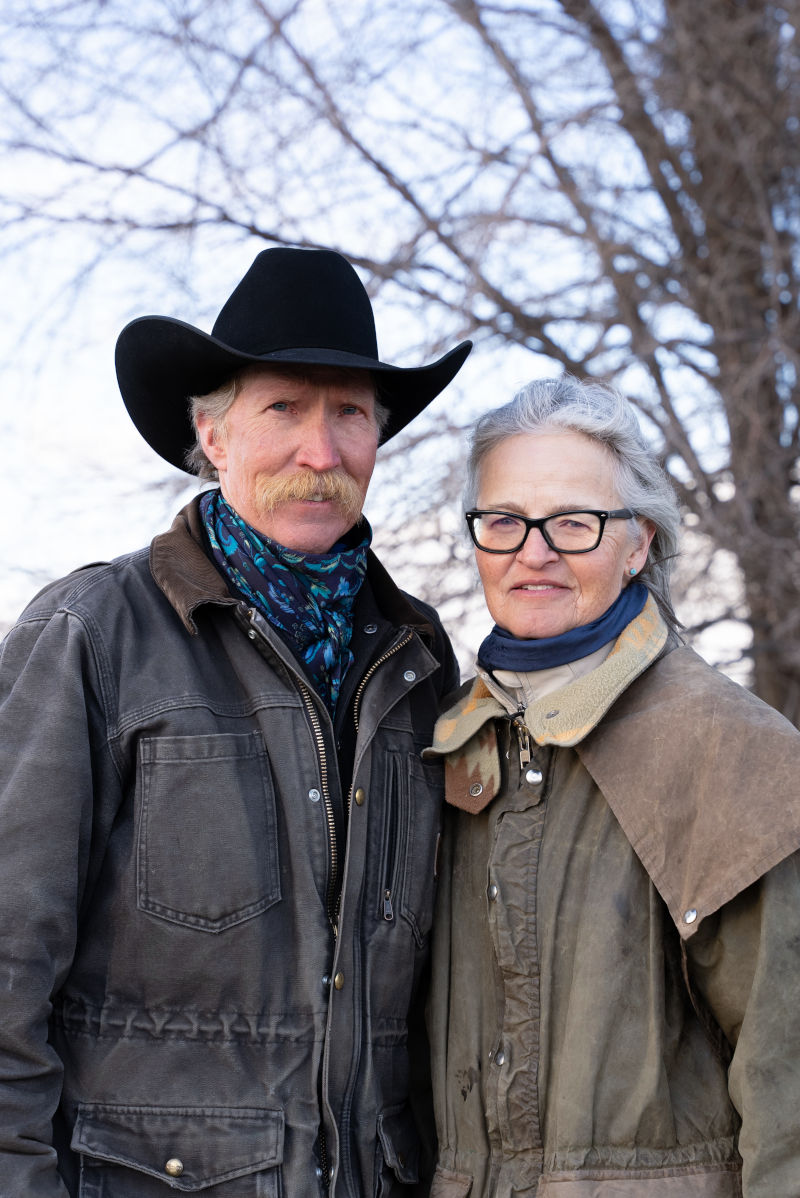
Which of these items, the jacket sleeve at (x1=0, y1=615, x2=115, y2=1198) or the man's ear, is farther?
the man's ear

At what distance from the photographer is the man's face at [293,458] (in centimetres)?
256

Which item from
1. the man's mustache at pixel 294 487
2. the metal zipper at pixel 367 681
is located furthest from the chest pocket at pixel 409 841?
the man's mustache at pixel 294 487

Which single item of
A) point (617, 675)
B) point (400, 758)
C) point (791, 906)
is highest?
point (617, 675)

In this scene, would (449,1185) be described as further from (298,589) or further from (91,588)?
(91,588)

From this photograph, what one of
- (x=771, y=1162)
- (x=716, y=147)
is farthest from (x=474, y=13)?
(x=771, y=1162)

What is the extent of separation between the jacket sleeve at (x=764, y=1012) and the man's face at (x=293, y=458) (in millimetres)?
1109

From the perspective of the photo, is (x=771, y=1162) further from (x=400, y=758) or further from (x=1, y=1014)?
(x=1, y=1014)

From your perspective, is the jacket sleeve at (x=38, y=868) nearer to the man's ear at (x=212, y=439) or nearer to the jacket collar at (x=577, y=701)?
the man's ear at (x=212, y=439)

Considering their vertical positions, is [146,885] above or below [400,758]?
below

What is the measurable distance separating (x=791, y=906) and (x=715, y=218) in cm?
511

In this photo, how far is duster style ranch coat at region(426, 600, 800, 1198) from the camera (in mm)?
2205

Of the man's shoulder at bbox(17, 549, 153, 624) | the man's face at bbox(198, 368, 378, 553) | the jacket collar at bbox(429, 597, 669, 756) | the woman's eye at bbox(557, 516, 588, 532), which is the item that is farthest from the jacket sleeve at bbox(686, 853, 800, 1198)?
the man's shoulder at bbox(17, 549, 153, 624)

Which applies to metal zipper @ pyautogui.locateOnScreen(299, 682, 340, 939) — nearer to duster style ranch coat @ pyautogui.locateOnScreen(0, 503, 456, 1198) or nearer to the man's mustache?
duster style ranch coat @ pyautogui.locateOnScreen(0, 503, 456, 1198)

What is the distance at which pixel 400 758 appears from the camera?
8.58 feet
